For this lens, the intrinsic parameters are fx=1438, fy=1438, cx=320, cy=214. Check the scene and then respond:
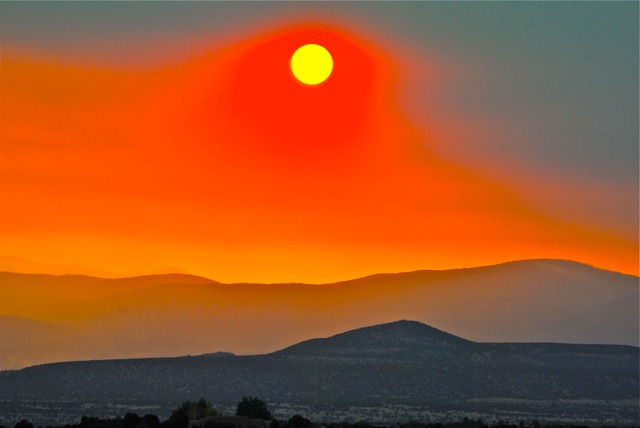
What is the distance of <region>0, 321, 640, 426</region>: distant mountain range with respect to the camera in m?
154

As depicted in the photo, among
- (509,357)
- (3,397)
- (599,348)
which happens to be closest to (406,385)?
(509,357)

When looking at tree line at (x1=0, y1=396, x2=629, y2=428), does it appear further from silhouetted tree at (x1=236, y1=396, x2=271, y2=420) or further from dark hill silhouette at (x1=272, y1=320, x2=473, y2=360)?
dark hill silhouette at (x1=272, y1=320, x2=473, y2=360)

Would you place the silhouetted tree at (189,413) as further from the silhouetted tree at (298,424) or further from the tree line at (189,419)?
the silhouetted tree at (298,424)

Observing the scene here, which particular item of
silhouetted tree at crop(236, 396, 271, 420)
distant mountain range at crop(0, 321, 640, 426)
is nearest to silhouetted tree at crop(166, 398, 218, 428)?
silhouetted tree at crop(236, 396, 271, 420)

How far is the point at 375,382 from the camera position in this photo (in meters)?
175

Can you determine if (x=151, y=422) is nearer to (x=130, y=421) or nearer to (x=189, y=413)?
(x=130, y=421)

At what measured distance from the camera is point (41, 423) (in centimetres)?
12862

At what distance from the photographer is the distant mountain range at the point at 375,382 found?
154125 millimetres

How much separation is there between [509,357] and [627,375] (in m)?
16.1

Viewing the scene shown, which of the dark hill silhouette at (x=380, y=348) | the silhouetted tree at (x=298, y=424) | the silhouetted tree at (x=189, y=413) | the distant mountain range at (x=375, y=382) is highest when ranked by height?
the dark hill silhouette at (x=380, y=348)

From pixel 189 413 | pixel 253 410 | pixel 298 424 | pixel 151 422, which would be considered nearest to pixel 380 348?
pixel 253 410

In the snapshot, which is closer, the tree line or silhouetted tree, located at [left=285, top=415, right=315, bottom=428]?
silhouetted tree, located at [left=285, top=415, right=315, bottom=428]

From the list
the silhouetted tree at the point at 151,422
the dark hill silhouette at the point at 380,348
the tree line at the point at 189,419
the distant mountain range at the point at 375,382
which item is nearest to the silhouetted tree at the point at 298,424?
the tree line at the point at 189,419

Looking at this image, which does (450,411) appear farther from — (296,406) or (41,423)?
(41,423)
